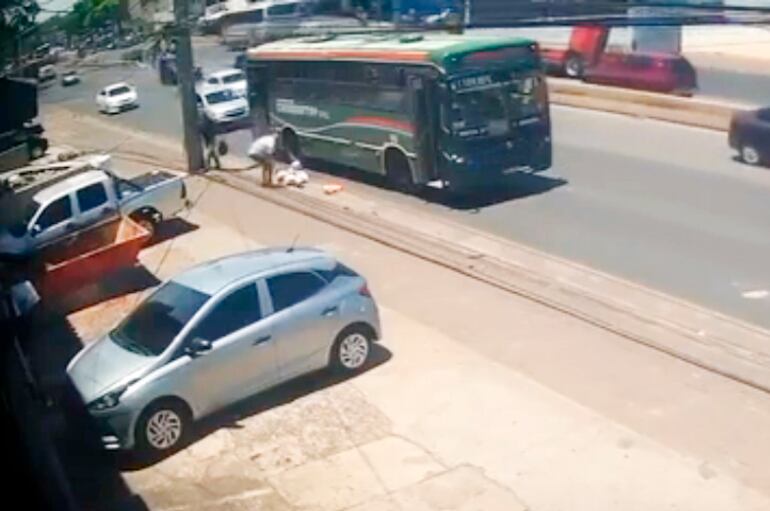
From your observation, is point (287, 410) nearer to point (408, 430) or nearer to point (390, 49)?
point (408, 430)

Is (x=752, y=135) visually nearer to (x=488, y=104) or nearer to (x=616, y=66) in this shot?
(x=488, y=104)

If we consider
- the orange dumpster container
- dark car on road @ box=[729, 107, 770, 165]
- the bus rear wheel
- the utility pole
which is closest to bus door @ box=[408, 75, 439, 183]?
the bus rear wheel

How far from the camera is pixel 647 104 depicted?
29984 millimetres

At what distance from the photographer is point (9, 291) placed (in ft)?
44.0

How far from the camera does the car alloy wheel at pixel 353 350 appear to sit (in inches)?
528

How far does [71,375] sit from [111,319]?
481 cm

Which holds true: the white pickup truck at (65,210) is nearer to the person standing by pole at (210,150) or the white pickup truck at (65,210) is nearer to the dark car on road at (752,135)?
the person standing by pole at (210,150)

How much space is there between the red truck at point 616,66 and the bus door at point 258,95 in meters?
8.61

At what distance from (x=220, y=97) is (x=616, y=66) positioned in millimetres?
11904

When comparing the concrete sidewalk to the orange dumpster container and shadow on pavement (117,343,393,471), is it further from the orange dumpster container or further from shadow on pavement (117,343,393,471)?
the orange dumpster container

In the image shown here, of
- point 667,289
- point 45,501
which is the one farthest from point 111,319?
point 45,501

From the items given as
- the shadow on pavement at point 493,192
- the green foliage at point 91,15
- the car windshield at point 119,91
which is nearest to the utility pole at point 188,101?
the green foliage at point 91,15

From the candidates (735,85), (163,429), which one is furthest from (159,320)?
(735,85)

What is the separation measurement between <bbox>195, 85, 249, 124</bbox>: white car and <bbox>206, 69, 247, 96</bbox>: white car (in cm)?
38
